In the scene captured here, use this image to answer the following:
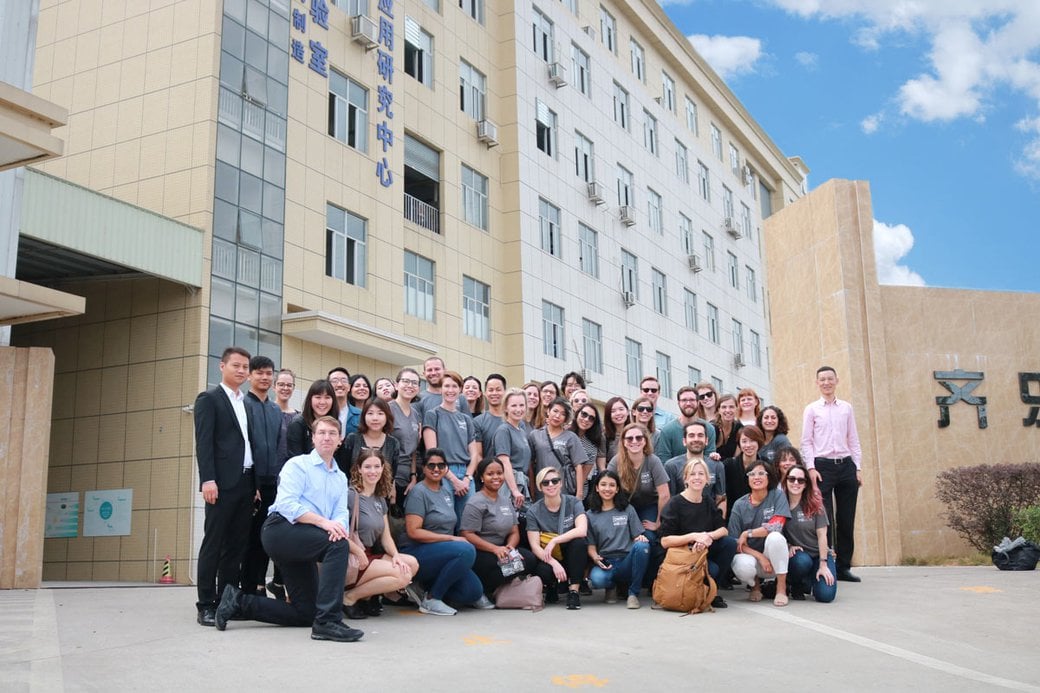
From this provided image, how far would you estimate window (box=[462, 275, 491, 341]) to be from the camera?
2433cm

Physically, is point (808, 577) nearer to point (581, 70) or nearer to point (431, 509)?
point (431, 509)

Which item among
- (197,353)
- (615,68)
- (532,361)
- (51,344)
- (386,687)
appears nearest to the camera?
(386,687)

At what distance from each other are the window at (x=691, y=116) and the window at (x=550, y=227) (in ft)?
42.6

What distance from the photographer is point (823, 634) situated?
6.93 meters

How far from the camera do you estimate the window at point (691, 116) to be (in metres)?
38.8

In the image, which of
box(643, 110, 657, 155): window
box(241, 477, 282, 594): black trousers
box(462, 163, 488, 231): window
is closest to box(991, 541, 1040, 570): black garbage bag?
box(241, 477, 282, 594): black trousers

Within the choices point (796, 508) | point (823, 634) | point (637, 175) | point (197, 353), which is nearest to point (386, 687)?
point (823, 634)

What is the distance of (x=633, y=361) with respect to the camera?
3100 cm

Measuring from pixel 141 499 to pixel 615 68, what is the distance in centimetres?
2172

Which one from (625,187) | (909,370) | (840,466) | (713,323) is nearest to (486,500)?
(840,466)

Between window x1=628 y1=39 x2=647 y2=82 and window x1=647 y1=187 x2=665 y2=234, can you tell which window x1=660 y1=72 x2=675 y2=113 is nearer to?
window x1=628 y1=39 x2=647 y2=82

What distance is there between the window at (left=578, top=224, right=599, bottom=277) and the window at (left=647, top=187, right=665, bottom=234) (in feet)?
14.6

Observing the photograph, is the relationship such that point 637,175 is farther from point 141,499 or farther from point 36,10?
point 36,10

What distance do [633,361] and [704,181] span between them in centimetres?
1142
